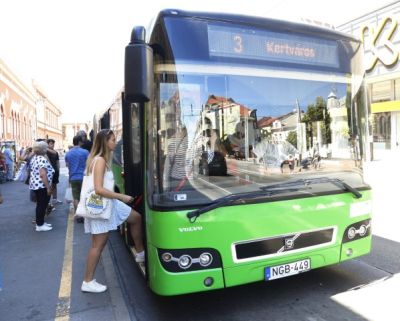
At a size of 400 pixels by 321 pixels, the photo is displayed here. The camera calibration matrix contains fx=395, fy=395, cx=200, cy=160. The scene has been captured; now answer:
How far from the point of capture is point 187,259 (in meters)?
3.29

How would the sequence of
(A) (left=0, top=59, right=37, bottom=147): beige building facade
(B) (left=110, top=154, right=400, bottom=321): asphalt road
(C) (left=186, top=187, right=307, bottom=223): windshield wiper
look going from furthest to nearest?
(A) (left=0, top=59, right=37, bottom=147): beige building facade, (B) (left=110, top=154, right=400, bottom=321): asphalt road, (C) (left=186, top=187, right=307, bottom=223): windshield wiper

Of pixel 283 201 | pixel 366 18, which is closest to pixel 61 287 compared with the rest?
pixel 283 201

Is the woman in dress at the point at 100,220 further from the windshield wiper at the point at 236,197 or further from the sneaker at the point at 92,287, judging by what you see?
the windshield wiper at the point at 236,197

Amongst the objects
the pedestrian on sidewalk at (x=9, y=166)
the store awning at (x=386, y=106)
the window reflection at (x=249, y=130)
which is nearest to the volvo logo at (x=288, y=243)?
the window reflection at (x=249, y=130)

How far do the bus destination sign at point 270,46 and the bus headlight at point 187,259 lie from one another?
1.66m

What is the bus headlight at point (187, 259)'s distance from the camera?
10.7 ft

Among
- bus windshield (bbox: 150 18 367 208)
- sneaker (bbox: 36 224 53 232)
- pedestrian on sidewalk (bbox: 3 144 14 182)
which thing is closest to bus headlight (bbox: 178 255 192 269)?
bus windshield (bbox: 150 18 367 208)

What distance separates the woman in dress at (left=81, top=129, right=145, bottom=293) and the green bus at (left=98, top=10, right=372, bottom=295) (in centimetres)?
51

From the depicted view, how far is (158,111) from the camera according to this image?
328 centimetres

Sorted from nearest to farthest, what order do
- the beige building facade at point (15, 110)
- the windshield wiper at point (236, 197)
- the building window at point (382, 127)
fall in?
the windshield wiper at point (236, 197), the building window at point (382, 127), the beige building facade at point (15, 110)

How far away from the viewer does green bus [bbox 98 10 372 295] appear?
3.26m

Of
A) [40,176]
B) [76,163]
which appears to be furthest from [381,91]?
[40,176]

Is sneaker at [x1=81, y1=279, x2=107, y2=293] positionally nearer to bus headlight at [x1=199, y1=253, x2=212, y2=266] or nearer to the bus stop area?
the bus stop area

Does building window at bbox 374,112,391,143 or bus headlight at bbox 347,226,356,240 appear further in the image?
building window at bbox 374,112,391,143
